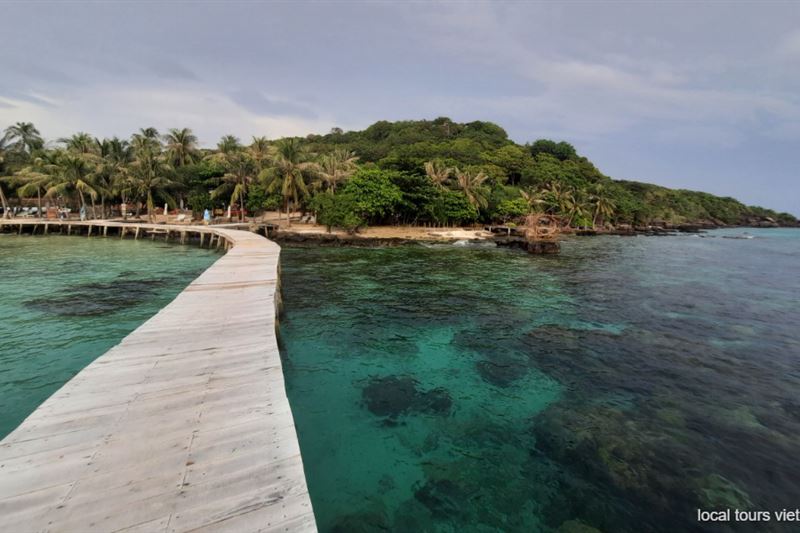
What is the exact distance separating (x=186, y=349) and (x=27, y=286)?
1699cm

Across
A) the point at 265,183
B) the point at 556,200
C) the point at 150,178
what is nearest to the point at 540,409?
the point at 265,183

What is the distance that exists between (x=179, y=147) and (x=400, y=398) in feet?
214

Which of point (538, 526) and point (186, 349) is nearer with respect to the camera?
point (538, 526)

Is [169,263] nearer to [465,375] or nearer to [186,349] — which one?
[186,349]

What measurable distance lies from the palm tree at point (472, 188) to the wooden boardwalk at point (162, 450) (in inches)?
1870

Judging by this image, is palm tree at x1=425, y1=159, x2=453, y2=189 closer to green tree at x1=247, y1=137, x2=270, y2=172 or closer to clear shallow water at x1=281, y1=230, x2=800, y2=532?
green tree at x1=247, y1=137, x2=270, y2=172

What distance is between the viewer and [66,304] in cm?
1451

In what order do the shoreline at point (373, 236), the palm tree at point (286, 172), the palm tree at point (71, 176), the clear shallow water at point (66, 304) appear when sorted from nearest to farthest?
the clear shallow water at point (66, 304) → the shoreline at point (373, 236) → the palm tree at point (286, 172) → the palm tree at point (71, 176)

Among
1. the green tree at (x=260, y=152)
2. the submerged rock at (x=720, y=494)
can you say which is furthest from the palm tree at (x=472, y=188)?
the submerged rock at (x=720, y=494)

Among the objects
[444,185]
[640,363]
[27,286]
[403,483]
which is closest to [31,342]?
[27,286]

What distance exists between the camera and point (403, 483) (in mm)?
5949

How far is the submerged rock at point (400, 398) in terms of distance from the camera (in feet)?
26.4

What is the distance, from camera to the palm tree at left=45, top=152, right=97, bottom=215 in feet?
145

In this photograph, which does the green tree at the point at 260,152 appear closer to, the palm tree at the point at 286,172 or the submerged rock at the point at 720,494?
the palm tree at the point at 286,172
